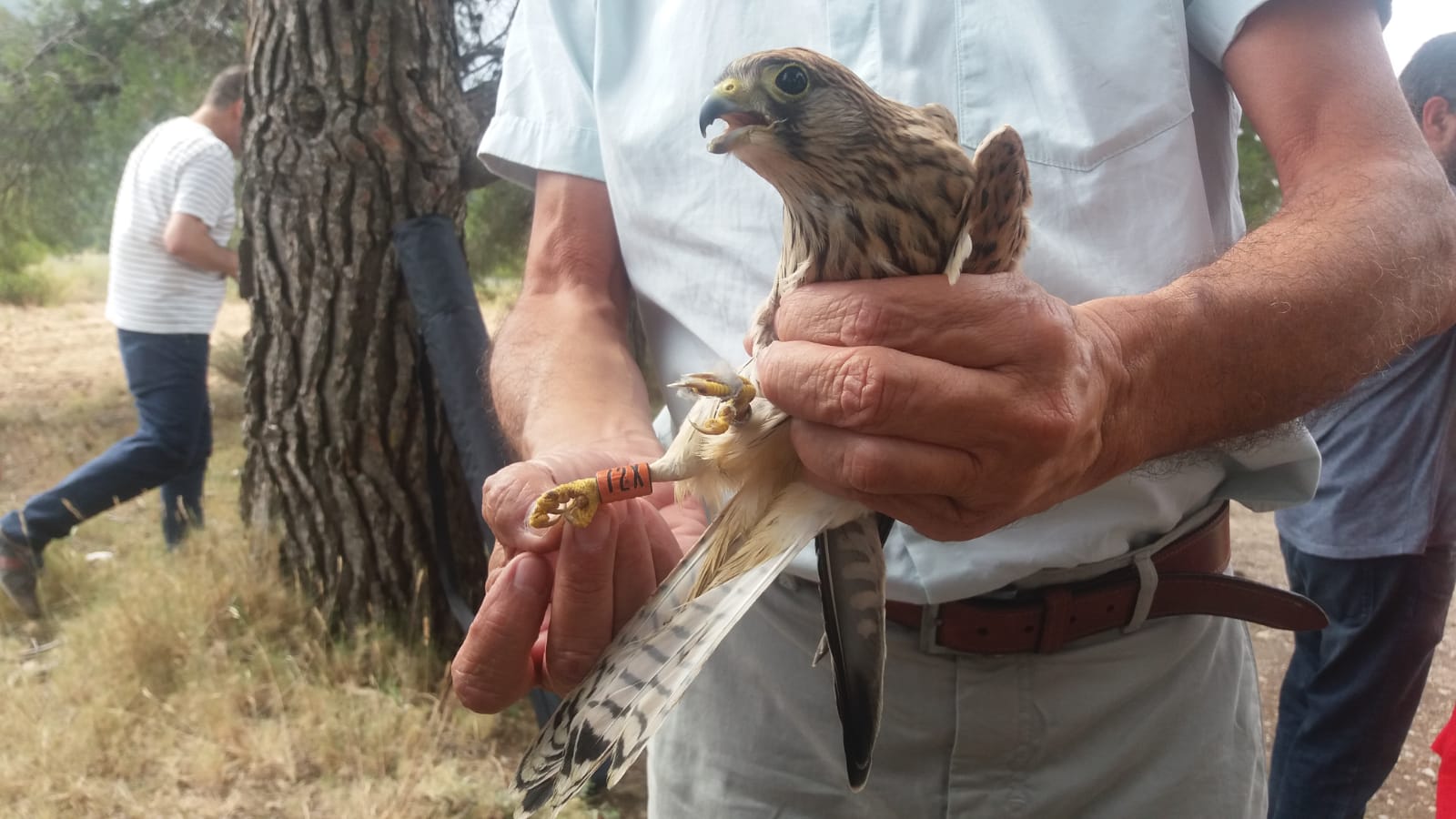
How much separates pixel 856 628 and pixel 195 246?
4775 millimetres

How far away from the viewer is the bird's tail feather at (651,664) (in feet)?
3.43

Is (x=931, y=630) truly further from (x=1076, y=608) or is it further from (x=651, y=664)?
(x=651, y=664)

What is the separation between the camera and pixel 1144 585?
1.37m

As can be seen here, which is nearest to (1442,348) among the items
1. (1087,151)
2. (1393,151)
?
(1393,151)

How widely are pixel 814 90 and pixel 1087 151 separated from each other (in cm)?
38

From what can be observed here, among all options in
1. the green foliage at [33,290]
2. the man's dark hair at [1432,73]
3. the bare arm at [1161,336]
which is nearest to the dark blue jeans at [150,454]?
the bare arm at [1161,336]

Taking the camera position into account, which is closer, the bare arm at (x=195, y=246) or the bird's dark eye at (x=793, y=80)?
the bird's dark eye at (x=793, y=80)

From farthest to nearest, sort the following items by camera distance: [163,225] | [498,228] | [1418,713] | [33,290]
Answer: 1. [33,290]
2. [498,228]
3. [163,225]
4. [1418,713]

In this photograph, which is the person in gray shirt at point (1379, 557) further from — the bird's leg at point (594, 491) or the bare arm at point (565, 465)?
the bird's leg at point (594, 491)

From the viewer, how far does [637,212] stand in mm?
1520

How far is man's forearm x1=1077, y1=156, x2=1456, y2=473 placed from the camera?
42.5 inches

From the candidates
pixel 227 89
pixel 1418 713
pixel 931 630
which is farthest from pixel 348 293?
pixel 1418 713

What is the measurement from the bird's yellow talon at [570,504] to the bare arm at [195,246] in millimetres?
4352

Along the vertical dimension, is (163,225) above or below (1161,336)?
below
